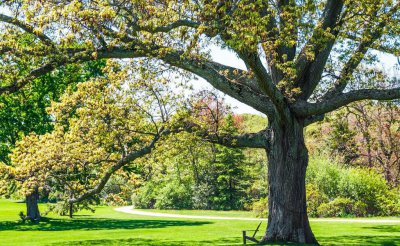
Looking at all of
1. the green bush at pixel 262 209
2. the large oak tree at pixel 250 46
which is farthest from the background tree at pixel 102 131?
the green bush at pixel 262 209

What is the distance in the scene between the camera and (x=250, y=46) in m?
9.57

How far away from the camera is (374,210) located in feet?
95.3

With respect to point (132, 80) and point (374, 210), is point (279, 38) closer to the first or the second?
point (132, 80)

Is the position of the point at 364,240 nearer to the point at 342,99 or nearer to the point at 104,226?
the point at 342,99

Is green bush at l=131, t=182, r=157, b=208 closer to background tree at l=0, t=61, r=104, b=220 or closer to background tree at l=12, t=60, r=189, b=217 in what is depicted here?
background tree at l=0, t=61, r=104, b=220

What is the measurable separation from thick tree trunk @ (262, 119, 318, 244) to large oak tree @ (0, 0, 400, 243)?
0.09 ft

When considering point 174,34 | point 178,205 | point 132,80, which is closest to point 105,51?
point 174,34

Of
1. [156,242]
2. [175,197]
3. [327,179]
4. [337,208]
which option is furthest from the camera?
[175,197]

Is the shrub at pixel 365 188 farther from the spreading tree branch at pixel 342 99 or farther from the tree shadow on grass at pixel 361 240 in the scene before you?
the spreading tree branch at pixel 342 99

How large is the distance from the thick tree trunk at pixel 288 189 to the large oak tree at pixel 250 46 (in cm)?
3

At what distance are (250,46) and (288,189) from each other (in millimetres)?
5603

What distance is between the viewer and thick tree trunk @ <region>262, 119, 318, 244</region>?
1376 cm

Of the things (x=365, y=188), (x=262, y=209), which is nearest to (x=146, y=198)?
(x=262, y=209)

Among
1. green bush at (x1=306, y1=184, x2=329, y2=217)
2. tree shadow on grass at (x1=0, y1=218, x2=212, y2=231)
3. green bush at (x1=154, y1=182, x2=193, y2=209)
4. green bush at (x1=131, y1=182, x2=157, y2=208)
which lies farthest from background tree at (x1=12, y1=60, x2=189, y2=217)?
green bush at (x1=131, y1=182, x2=157, y2=208)
